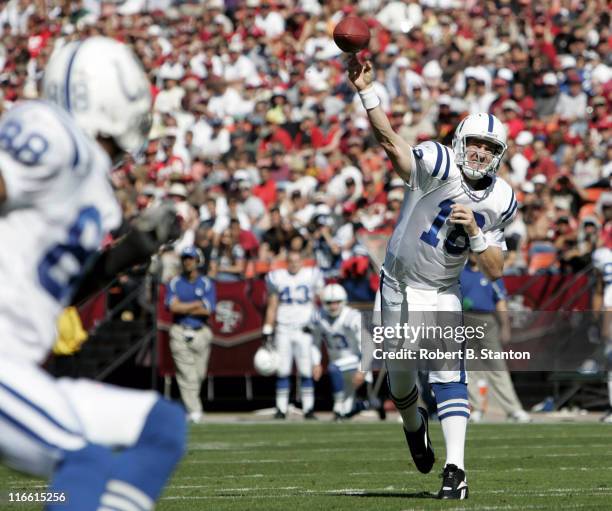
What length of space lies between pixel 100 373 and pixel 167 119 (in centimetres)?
525

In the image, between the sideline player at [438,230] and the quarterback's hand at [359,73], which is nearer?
the sideline player at [438,230]

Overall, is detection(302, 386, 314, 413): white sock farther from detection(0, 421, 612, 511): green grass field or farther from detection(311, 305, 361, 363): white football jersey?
detection(0, 421, 612, 511): green grass field

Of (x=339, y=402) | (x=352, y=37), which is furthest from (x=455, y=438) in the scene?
(x=339, y=402)

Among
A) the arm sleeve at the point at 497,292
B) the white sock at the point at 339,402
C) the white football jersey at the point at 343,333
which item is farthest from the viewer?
the white football jersey at the point at 343,333

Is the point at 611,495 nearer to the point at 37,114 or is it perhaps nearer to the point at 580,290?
the point at 37,114

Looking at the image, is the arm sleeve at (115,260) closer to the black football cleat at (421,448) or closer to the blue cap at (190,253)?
the black football cleat at (421,448)

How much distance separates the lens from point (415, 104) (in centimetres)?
1811

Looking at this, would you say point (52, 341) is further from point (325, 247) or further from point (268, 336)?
point (325, 247)

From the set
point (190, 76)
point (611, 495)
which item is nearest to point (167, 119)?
point (190, 76)

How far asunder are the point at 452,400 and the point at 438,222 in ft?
3.11

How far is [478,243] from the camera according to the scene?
730cm

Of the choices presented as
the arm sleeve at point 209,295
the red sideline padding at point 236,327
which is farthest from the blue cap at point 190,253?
the red sideline padding at point 236,327

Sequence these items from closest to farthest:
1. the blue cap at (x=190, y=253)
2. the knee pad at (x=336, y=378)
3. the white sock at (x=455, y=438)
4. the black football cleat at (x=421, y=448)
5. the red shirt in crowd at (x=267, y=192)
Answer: the white sock at (x=455, y=438)
the black football cleat at (x=421, y=448)
the knee pad at (x=336, y=378)
the blue cap at (x=190, y=253)
the red shirt in crowd at (x=267, y=192)

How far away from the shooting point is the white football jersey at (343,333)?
1471 cm
